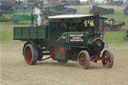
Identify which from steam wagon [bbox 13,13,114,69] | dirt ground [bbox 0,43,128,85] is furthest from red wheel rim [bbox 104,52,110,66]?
dirt ground [bbox 0,43,128,85]

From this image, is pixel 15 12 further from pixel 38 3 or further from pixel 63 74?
pixel 63 74

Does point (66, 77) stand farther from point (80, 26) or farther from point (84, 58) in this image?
point (80, 26)

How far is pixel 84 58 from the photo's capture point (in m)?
12.2

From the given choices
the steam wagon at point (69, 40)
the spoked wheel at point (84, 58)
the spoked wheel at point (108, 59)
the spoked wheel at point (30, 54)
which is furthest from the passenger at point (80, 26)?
the spoked wheel at point (30, 54)

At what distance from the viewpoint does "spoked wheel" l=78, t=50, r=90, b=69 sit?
39.2 ft

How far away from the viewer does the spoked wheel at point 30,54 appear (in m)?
13.9

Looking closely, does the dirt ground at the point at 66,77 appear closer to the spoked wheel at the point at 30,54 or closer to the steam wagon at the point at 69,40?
the steam wagon at the point at 69,40

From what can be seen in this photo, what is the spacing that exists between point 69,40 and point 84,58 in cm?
86

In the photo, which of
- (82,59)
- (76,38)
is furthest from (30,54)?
(82,59)

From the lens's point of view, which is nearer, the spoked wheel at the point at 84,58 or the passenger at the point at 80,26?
the spoked wheel at the point at 84,58

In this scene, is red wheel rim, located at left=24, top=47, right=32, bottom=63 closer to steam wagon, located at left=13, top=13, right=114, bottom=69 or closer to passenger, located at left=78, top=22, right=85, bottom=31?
steam wagon, located at left=13, top=13, right=114, bottom=69

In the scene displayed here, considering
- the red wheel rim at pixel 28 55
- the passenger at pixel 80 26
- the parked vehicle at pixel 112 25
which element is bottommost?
the parked vehicle at pixel 112 25

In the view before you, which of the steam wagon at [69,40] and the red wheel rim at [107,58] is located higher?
the steam wagon at [69,40]

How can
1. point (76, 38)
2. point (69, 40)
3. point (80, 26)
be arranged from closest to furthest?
point (76, 38)
point (69, 40)
point (80, 26)
